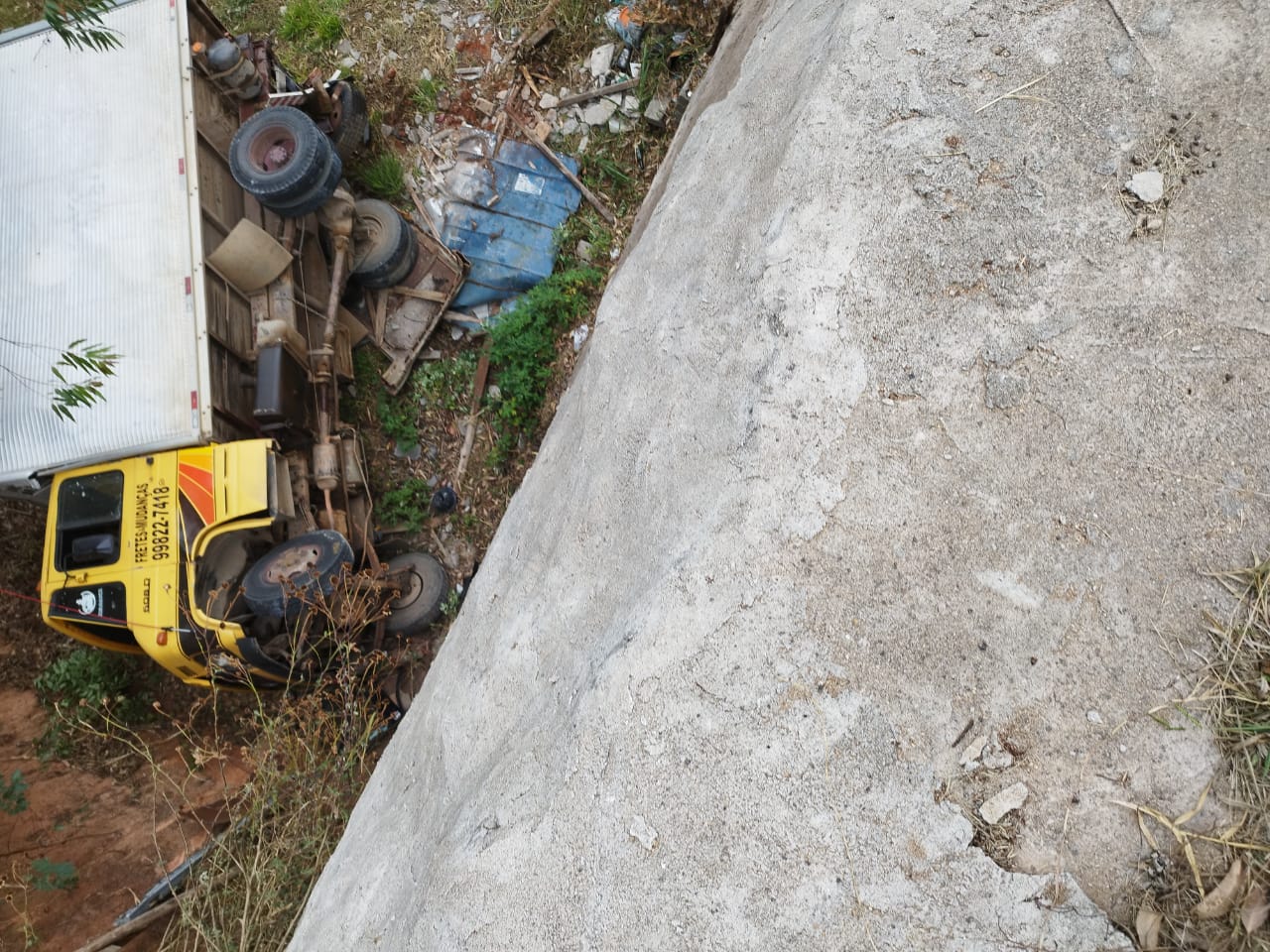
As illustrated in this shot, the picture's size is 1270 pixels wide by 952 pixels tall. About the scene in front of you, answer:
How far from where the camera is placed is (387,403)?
6.61m

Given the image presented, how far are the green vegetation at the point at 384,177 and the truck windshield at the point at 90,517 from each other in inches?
127

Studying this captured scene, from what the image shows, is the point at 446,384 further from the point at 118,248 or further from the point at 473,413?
the point at 118,248

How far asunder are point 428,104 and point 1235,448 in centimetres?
689

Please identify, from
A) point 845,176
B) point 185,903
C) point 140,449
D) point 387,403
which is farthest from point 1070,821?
point 387,403

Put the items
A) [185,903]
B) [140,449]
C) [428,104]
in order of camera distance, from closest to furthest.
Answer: [185,903], [140,449], [428,104]

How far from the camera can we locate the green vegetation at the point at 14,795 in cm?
556

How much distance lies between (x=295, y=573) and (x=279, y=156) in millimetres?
3065

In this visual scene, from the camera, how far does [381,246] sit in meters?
6.43

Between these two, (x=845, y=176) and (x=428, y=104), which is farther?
(x=428, y=104)

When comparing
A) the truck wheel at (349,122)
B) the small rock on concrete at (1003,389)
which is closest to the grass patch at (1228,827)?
the small rock on concrete at (1003,389)

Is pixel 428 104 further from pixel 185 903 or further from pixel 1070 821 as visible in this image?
pixel 1070 821

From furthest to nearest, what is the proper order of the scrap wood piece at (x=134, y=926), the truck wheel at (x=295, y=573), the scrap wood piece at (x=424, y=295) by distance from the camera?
1. the scrap wood piece at (x=424, y=295)
2. the truck wheel at (x=295, y=573)
3. the scrap wood piece at (x=134, y=926)

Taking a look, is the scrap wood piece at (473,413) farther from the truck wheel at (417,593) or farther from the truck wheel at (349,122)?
the truck wheel at (349,122)

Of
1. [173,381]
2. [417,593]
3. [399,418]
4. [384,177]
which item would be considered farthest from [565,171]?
[417,593]
